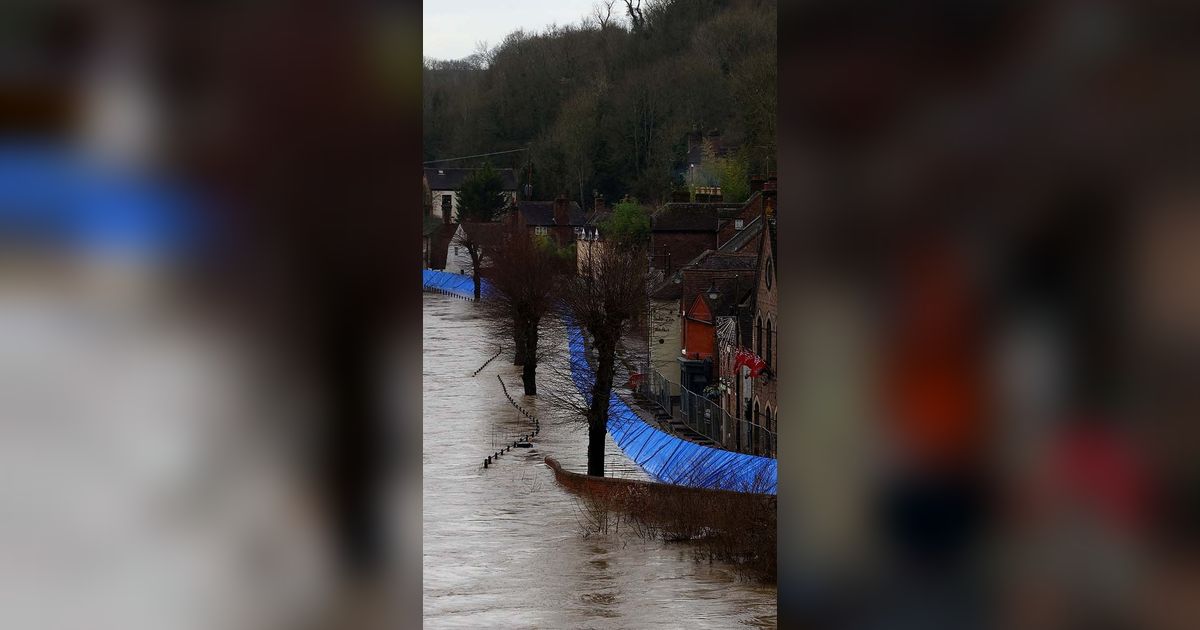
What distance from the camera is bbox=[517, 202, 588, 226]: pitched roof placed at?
2635 inches

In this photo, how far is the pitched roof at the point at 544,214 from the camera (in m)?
66.9

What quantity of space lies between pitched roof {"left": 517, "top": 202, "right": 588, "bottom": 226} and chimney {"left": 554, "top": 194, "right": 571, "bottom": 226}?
0.49 ft

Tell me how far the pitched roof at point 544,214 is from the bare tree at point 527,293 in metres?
15.5

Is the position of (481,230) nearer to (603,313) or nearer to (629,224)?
(629,224)

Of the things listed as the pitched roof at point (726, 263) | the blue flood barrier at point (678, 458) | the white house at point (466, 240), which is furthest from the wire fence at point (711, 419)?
the white house at point (466, 240)

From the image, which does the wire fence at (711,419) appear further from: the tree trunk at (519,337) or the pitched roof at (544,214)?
the pitched roof at (544,214)

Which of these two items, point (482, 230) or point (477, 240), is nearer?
point (477, 240)

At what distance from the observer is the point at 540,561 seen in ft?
89.9

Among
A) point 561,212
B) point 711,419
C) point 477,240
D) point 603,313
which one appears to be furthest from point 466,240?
point 603,313

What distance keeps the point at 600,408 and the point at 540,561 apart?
6268mm
